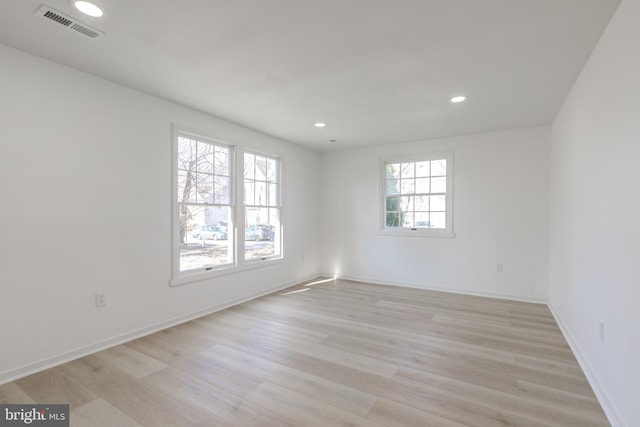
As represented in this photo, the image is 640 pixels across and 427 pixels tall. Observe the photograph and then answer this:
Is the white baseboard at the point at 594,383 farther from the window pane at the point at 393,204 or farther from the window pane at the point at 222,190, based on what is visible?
the window pane at the point at 222,190

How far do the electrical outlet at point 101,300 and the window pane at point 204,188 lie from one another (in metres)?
1.40

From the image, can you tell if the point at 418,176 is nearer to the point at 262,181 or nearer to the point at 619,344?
the point at 262,181

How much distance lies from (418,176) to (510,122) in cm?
152

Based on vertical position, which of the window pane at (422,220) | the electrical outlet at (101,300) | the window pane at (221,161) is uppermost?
the window pane at (221,161)

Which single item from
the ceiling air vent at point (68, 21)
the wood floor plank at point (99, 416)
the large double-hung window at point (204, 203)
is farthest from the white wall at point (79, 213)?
the wood floor plank at point (99, 416)

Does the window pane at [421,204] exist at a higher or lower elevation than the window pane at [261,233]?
higher

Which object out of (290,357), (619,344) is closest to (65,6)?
(290,357)

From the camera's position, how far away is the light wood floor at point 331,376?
75.5 inches

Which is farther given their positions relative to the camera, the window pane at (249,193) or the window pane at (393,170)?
the window pane at (393,170)

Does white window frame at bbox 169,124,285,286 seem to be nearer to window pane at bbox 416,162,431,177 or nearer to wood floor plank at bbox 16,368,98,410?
wood floor plank at bbox 16,368,98,410

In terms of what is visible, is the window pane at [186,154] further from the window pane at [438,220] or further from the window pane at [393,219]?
the window pane at [438,220]

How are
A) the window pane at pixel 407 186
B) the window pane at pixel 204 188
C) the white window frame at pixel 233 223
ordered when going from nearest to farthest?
the white window frame at pixel 233 223, the window pane at pixel 204 188, the window pane at pixel 407 186

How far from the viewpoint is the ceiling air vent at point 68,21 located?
6.28 feet

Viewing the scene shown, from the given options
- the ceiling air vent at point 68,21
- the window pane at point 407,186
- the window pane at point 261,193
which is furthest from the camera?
the window pane at point 407,186
